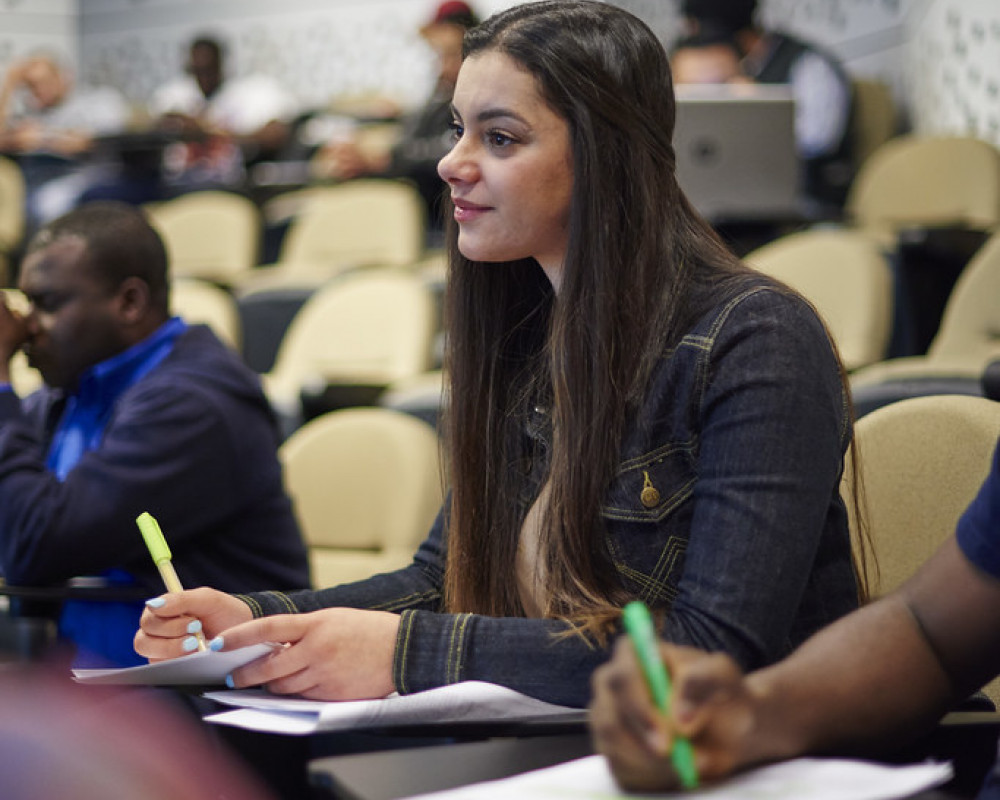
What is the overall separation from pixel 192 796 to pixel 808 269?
9.19ft

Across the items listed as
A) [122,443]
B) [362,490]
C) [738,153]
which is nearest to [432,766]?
[122,443]

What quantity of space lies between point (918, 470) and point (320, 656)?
755 millimetres

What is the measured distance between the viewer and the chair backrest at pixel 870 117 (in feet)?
18.3

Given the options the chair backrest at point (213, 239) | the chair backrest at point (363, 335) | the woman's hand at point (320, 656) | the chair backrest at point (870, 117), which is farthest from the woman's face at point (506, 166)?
the chair backrest at point (870, 117)

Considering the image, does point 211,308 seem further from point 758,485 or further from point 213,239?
point 758,485

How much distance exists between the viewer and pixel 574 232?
1291mm

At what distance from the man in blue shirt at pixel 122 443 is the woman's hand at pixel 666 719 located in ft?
4.28

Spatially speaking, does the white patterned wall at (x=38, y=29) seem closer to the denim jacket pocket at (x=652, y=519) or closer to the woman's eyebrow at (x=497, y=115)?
the woman's eyebrow at (x=497, y=115)

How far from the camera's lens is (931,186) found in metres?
4.48

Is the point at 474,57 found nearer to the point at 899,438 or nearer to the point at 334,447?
the point at 899,438

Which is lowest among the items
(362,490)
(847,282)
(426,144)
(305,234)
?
(362,490)

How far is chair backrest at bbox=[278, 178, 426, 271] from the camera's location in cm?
503

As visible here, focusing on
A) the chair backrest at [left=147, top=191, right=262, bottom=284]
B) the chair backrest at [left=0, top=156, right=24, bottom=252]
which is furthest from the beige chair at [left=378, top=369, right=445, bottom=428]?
the chair backrest at [left=0, top=156, right=24, bottom=252]

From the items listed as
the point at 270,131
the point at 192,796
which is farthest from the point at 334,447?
the point at 270,131
